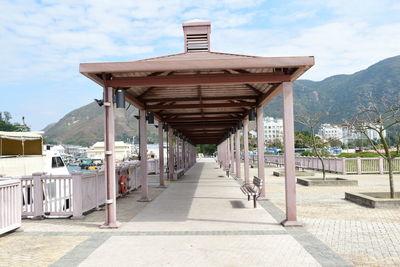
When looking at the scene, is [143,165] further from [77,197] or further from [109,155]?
[109,155]

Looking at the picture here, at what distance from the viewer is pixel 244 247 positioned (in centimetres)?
603

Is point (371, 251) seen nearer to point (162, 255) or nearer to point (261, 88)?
point (162, 255)

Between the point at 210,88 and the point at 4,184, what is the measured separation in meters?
6.26

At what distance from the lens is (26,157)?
41.7 feet

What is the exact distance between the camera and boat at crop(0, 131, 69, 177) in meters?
12.0

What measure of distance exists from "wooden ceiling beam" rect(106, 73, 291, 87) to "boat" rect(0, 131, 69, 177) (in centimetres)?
496

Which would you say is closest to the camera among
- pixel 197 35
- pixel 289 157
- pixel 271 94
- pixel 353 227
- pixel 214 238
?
pixel 214 238

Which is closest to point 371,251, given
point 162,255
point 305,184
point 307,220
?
point 307,220

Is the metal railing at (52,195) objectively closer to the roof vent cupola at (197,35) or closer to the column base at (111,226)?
the column base at (111,226)

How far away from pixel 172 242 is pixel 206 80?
3.51 m

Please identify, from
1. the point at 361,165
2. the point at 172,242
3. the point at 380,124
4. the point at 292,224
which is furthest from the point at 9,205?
the point at 361,165

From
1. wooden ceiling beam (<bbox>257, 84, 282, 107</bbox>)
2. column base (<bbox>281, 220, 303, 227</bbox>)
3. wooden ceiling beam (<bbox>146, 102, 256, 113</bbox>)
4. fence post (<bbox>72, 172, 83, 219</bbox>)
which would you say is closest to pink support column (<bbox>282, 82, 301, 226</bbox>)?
column base (<bbox>281, 220, 303, 227</bbox>)

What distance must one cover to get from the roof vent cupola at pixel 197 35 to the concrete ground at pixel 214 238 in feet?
18.8

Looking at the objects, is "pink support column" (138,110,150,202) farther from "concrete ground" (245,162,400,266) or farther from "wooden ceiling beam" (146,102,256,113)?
"concrete ground" (245,162,400,266)
